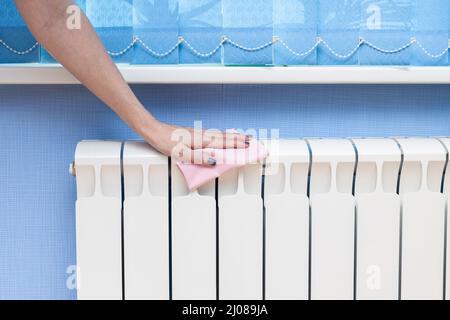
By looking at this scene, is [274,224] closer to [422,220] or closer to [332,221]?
[332,221]

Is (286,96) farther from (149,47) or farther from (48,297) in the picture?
(48,297)

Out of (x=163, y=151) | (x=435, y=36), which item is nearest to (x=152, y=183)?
A: (x=163, y=151)

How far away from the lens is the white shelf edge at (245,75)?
1.00m

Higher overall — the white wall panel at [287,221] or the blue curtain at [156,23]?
the blue curtain at [156,23]

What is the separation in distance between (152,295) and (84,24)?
401mm

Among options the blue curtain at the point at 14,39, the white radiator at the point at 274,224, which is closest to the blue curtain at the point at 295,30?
the white radiator at the point at 274,224

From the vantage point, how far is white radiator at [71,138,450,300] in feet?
3.20

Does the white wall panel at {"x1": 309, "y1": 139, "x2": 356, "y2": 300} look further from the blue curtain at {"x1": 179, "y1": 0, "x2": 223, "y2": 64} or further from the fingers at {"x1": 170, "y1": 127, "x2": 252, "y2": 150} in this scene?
the blue curtain at {"x1": 179, "y1": 0, "x2": 223, "y2": 64}

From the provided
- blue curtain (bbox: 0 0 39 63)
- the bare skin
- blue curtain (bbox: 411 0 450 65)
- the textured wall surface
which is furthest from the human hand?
blue curtain (bbox: 411 0 450 65)


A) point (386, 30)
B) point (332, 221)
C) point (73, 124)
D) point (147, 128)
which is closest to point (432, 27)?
point (386, 30)

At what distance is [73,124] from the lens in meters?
1.08

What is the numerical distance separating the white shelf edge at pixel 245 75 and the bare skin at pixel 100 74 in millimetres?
50

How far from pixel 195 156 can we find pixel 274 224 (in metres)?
0.16

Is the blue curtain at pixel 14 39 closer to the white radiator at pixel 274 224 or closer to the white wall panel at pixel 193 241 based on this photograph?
the white radiator at pixel 274 224
